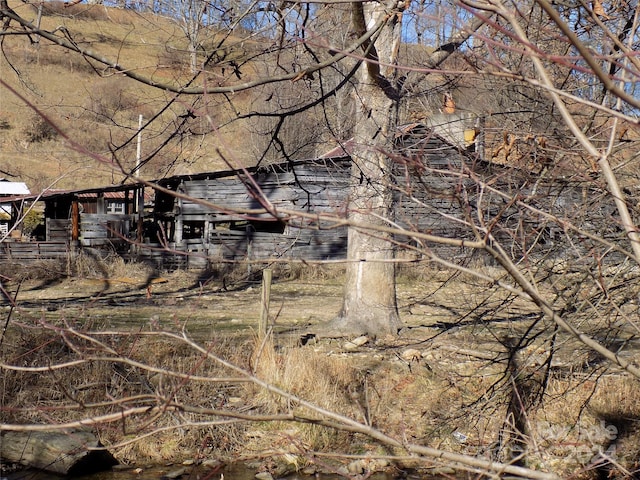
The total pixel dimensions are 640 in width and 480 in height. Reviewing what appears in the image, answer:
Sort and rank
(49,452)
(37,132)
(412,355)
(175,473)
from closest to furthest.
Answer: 1. (49,452)
2. (175,473)
3. (412,355)
4. (37,132)

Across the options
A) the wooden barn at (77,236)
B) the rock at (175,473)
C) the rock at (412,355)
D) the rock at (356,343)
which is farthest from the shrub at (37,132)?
the rock at (175,473)

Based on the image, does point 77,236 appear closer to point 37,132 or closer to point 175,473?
point 175,473

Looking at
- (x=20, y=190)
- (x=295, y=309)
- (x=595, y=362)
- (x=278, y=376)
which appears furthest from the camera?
(x=20, y=190)

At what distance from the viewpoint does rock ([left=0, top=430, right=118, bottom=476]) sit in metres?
7.06

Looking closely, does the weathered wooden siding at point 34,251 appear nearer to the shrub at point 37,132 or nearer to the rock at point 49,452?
the rock at point 49,452

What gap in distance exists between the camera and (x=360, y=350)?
32.2 ft

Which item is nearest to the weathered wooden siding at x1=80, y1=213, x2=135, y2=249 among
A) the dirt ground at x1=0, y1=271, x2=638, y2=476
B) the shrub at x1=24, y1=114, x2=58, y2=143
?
the dirt ground at x1=0, y1=271, x2=638, y2=476

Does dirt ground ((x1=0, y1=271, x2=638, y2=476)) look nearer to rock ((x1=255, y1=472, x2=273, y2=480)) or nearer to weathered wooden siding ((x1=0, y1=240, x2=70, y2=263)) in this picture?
rock ((x1=255, y1=472, x2=273, y2=480))

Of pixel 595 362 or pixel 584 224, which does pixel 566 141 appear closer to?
pixel 584 224

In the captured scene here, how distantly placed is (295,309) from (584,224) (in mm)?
9251

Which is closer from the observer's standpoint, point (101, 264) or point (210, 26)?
point (210, 26)

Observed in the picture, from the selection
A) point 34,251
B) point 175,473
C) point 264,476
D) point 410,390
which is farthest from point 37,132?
point 264,476

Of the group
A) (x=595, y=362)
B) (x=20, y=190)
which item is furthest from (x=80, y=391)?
(x=20, y=190)

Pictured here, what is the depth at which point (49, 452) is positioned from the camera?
7102 mm
